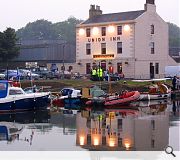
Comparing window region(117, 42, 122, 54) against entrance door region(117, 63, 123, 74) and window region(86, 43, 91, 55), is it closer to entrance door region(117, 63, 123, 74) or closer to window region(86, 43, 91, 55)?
entrance door region(117, 63, 123, 74)

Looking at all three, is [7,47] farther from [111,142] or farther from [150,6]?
[111,142]

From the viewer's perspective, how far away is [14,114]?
115 ft

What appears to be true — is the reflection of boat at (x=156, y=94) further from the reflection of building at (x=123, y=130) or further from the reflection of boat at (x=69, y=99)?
the reflection of building at (x=123, y=130)

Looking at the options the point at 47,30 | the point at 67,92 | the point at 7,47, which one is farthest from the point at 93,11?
the point at 47,30

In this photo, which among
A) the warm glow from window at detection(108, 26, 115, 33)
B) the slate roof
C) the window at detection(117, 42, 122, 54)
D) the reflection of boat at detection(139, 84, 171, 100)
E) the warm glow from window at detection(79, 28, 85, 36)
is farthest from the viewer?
the warm glow from window at detection(79, 28, 85, 36)

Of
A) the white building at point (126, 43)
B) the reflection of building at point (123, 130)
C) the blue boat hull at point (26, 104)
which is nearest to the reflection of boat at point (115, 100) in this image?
the reflection of building at point (123, 130)

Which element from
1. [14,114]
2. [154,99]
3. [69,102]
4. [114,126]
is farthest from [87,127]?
[154,99]

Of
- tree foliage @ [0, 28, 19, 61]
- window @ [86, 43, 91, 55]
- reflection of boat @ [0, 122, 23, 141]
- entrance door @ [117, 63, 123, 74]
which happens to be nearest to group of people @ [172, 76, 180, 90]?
entrance door @ [117, 63, 123, 74]

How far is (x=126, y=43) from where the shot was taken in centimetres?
6475

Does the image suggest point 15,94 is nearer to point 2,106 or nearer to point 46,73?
point 2,106

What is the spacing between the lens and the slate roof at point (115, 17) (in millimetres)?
65625

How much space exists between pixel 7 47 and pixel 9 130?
158 feet

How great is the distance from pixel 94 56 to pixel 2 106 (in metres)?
32.8

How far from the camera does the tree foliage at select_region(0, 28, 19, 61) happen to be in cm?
7344
